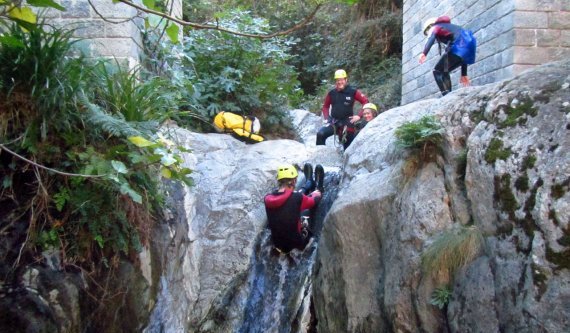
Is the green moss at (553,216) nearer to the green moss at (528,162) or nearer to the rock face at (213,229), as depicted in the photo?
the green moss at (528,162)

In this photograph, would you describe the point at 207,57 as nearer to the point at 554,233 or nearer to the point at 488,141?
the point at 488,141

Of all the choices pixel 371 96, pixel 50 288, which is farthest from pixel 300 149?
pixel 371 96

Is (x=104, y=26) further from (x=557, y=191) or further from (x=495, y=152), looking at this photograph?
(x=557, y=191)

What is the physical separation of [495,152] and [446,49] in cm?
419

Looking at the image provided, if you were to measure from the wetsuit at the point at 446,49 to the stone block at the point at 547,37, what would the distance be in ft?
3.40

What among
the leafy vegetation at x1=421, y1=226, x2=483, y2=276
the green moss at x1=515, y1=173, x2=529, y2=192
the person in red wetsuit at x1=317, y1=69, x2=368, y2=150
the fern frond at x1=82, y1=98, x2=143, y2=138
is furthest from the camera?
the person in red wetsuit at x1=317, y1=69, x2=368, y2=150

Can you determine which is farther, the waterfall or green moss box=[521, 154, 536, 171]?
the waterfall

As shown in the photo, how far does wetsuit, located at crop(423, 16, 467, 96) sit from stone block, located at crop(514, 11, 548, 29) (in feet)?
2.56

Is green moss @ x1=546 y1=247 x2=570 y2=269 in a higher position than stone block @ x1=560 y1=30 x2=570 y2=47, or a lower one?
lower

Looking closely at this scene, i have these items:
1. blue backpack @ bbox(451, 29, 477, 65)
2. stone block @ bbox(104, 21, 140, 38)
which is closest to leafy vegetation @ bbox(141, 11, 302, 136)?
stone block @ bbox(104, 21, 140, 38)

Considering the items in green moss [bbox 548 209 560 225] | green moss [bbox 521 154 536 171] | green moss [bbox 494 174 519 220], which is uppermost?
green moss [bbox 521 154 536 171]

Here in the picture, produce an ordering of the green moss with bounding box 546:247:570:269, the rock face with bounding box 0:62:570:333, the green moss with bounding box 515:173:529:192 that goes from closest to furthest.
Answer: the green moss with bounding box 546:247:570:269
the rock face with bounding box 0:62:570:333
the green moss with bounding box 515:173:529:192

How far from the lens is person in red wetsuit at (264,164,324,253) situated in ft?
20.1

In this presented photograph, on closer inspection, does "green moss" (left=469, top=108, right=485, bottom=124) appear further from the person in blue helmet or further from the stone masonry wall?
the stone masonry wall
